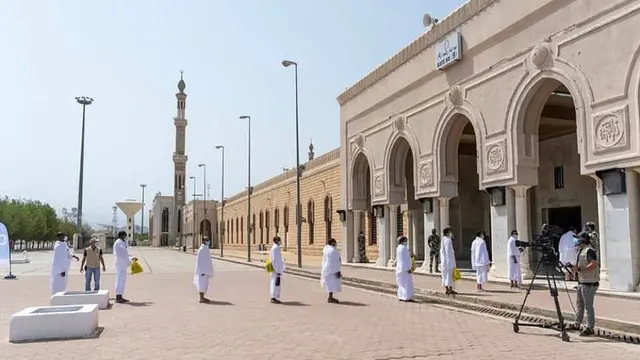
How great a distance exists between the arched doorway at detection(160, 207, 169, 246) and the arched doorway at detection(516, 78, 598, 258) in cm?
8953

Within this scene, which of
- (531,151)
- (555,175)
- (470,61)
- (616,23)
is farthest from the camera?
(555,175)

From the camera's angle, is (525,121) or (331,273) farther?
(525,121)

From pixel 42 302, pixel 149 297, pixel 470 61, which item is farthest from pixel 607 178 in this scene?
pixel 42 302

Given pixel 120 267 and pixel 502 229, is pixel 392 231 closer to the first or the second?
pixel 502 229

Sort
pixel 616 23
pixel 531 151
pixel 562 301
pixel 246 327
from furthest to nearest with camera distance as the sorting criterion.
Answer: pixel 531 151, pixel 616 23, pixel 562 301, pixel 246 327

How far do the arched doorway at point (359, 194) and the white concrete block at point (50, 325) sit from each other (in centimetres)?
1706

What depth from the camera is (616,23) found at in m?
11.5

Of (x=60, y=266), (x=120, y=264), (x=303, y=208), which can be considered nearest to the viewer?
(x=60, y=266)

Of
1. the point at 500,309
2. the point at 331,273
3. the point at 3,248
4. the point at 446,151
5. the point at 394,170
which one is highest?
the point at 446,151

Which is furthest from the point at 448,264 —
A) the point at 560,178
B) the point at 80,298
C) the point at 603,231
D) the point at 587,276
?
the point at 560,178

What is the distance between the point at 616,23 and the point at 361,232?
14.8 m

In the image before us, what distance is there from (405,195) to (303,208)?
18532mm

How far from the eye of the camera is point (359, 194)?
24.6 metres

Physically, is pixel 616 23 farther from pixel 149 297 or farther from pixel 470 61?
pixel 149 297
